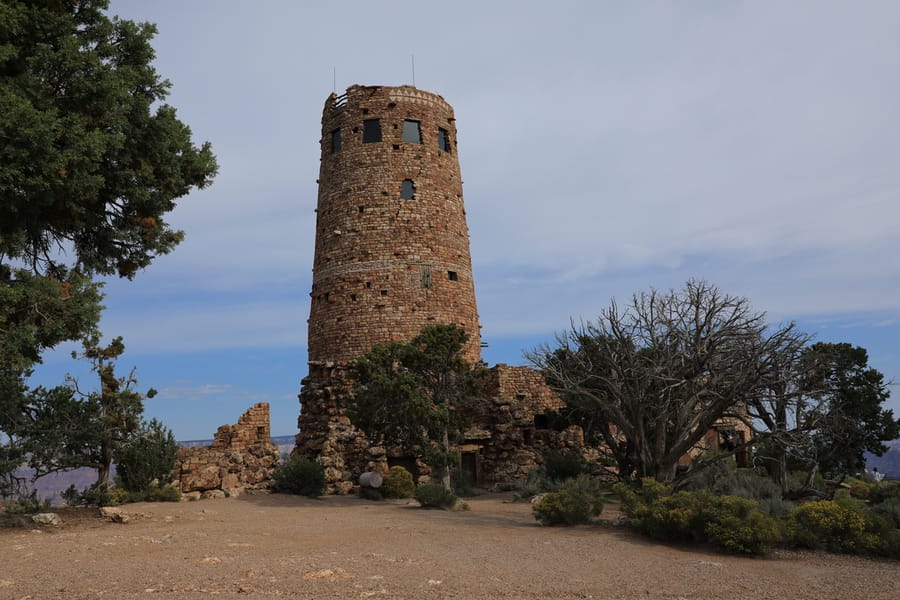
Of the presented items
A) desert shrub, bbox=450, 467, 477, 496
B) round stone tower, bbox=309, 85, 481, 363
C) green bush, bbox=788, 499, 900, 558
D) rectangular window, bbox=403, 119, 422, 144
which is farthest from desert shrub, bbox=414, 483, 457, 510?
rectangular window, bbox=403, 119, 422, 144

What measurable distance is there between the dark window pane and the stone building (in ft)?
0.13

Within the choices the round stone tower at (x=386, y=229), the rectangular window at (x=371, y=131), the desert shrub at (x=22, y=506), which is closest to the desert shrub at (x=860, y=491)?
the round stone tower at (x=386, y=229)

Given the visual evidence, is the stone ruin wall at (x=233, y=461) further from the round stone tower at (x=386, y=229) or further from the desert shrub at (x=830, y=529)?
the desert shrub at (x=830, y=529)

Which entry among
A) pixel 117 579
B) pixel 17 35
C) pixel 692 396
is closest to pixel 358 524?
pixel 117 579

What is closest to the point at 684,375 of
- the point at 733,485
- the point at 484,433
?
the point at 733,485

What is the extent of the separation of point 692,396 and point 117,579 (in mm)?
11697

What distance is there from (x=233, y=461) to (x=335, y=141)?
44.3ft

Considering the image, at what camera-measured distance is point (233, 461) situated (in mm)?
21609

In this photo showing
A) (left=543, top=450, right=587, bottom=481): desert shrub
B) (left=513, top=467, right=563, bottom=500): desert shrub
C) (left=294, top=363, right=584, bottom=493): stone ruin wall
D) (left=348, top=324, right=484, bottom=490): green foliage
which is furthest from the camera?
(left=294, top=363, right=584, bottom=493): stone ruin wall

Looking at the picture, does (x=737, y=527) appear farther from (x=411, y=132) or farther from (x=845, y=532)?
(x=411, y=132)

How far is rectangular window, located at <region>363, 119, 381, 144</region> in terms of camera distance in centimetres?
2761

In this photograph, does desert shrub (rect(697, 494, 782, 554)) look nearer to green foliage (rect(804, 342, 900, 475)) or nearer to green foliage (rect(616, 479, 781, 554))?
green foliage (rect(616, 479, 781, 554))

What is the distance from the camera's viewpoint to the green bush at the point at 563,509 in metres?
13.2

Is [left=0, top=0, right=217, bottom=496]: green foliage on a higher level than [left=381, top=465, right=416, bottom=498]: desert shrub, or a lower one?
higher
